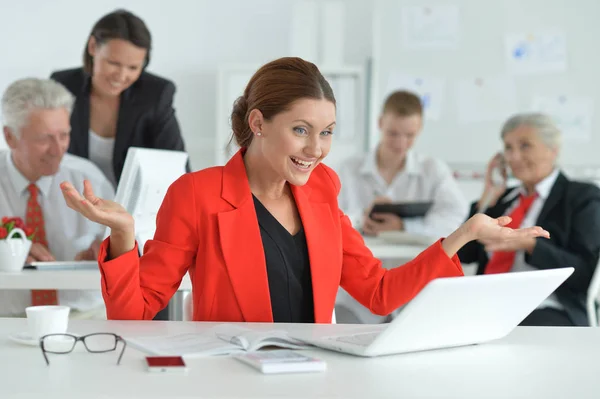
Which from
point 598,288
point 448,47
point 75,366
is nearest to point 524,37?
point 448,47

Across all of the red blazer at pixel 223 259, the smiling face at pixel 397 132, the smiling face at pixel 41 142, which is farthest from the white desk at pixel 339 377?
the smiling face at pixel 397 132

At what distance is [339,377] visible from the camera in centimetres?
125

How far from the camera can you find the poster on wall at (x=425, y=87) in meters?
5.59

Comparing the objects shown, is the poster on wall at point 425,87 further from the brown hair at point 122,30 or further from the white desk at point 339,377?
the white desk at point 339,377

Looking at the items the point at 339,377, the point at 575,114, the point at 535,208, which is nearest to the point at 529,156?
the point at 535,208

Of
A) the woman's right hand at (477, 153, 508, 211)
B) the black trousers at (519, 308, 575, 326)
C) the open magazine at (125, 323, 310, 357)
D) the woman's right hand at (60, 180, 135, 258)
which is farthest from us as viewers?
the woman's right hand at (477, 153, 508, 211)

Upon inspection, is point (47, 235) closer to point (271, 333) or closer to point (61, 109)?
point (61, 109)

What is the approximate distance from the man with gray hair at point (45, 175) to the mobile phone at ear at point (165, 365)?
1.63 metres

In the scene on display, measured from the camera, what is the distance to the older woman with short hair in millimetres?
3012

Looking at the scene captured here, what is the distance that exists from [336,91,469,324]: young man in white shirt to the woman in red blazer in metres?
2.15

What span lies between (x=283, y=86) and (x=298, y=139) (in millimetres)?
124

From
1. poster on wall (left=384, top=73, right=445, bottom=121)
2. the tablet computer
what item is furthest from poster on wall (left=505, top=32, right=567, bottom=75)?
the tablet computer

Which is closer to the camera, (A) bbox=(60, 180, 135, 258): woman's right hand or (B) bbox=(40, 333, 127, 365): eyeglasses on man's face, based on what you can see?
(B) bbox=(40, 333, 127, 365): eyeglasses on man's face

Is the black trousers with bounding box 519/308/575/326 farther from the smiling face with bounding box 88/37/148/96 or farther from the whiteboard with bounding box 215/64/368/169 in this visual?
the whiteboard with bounding box 215/64/368/169
